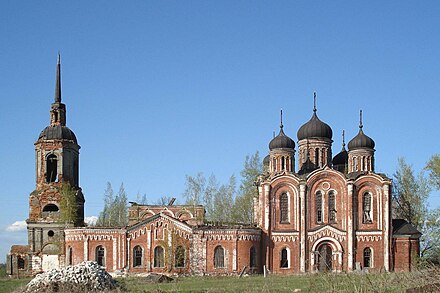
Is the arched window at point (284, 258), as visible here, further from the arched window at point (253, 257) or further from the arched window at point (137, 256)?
the arched window at point (137, 256)

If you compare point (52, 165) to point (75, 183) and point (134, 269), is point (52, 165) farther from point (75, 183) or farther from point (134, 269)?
point (134, 269)

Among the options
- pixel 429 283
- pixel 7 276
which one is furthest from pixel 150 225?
pixel 429 283

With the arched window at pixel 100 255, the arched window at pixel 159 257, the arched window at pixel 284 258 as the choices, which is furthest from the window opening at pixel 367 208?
the arched window at pixel 100 255

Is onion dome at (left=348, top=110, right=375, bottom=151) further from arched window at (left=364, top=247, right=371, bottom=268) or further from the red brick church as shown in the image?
arched window at (left=364, top=247, right=371, bottom=268)

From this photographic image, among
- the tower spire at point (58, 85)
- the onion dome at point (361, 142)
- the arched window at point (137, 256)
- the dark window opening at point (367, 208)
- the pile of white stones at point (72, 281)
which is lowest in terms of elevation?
the arched window at point (137, 256)

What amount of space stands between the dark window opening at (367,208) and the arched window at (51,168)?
2213 cm

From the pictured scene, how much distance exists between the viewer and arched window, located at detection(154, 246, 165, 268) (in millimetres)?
46969

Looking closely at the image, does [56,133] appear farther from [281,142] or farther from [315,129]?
[315,129]

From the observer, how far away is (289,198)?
1906 inches

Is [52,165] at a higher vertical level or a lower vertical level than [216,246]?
higher

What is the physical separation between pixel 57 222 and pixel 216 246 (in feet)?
39.1

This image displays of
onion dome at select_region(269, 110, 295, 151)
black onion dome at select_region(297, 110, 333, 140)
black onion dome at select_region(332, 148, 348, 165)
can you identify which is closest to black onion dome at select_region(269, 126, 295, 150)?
onion dome at select_region(269, 110, 295, 151)

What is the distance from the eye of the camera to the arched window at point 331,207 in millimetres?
48094

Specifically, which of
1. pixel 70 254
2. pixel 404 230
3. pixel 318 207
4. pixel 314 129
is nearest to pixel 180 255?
pixel 70 254
